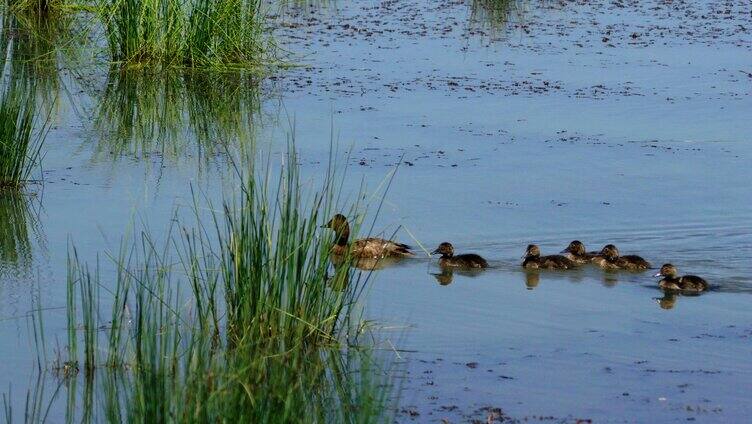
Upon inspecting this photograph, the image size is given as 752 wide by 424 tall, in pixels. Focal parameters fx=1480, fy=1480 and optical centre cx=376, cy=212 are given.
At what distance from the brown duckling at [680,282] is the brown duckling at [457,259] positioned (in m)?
1.15

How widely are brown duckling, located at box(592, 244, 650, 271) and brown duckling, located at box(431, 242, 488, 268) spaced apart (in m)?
0.73

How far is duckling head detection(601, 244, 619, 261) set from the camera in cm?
952

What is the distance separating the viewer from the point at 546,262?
9414mm

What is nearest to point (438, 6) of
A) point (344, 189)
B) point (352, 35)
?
point (352, 35)

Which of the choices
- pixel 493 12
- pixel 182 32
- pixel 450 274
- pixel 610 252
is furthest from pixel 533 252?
pixel 493 12

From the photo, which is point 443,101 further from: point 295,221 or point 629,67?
point 295,221

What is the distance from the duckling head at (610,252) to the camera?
9.52 meters

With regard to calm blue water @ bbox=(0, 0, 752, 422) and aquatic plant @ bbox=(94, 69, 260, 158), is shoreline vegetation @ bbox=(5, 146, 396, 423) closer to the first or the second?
calm blue water @ bbox=(0, 0, 752, 422)

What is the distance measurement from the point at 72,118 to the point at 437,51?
5.36 metres

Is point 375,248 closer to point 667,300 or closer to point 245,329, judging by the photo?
point 667,300

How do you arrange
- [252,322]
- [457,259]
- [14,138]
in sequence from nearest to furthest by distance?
1. [252,322]
2. [457,259]
3. [14,138]

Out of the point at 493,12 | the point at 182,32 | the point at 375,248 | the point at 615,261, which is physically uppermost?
the point at 493,12

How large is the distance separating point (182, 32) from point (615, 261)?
7.65 meters

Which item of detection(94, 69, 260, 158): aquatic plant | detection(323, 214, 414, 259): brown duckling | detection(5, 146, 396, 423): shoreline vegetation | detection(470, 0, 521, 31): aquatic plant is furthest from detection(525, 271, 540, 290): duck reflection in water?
detection(470, 0, 521, 31): aquatic plant
